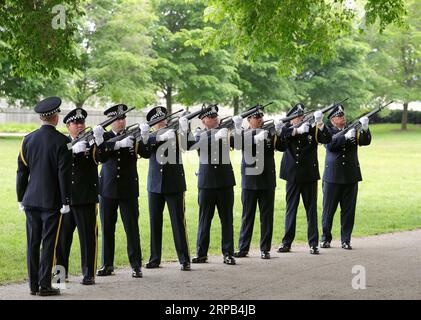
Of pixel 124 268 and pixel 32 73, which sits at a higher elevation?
pixel 32 73

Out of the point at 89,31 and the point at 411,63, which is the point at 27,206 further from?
the point at 411,63

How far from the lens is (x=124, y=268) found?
11.7m

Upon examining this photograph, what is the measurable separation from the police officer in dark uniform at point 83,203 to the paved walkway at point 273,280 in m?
0.30

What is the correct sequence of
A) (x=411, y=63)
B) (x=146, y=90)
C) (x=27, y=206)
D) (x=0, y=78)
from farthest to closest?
(x=411, y=63) < (x=146, y=90) < (x=0, y=78) < (x=27, y=206)

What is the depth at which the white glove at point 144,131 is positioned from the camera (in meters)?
10.8

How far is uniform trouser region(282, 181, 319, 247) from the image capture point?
43.5 ft

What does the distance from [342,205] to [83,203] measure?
5.00m

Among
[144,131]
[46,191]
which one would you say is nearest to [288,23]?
[144,131]

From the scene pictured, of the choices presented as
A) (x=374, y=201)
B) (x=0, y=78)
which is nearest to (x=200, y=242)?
(x=374, y=201)

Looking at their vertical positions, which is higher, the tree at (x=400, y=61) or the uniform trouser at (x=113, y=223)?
the tree at (x=400, y=61)

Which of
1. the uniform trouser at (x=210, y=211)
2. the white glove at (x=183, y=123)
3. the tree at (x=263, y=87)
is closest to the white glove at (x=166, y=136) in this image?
the white glove at (x=183, y=123)

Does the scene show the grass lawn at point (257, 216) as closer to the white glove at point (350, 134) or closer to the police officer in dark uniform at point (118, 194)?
the police officer in dark uniform at point (118, 194)

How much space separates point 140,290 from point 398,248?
540 centimetres

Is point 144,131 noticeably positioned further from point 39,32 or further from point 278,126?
point 39,32
